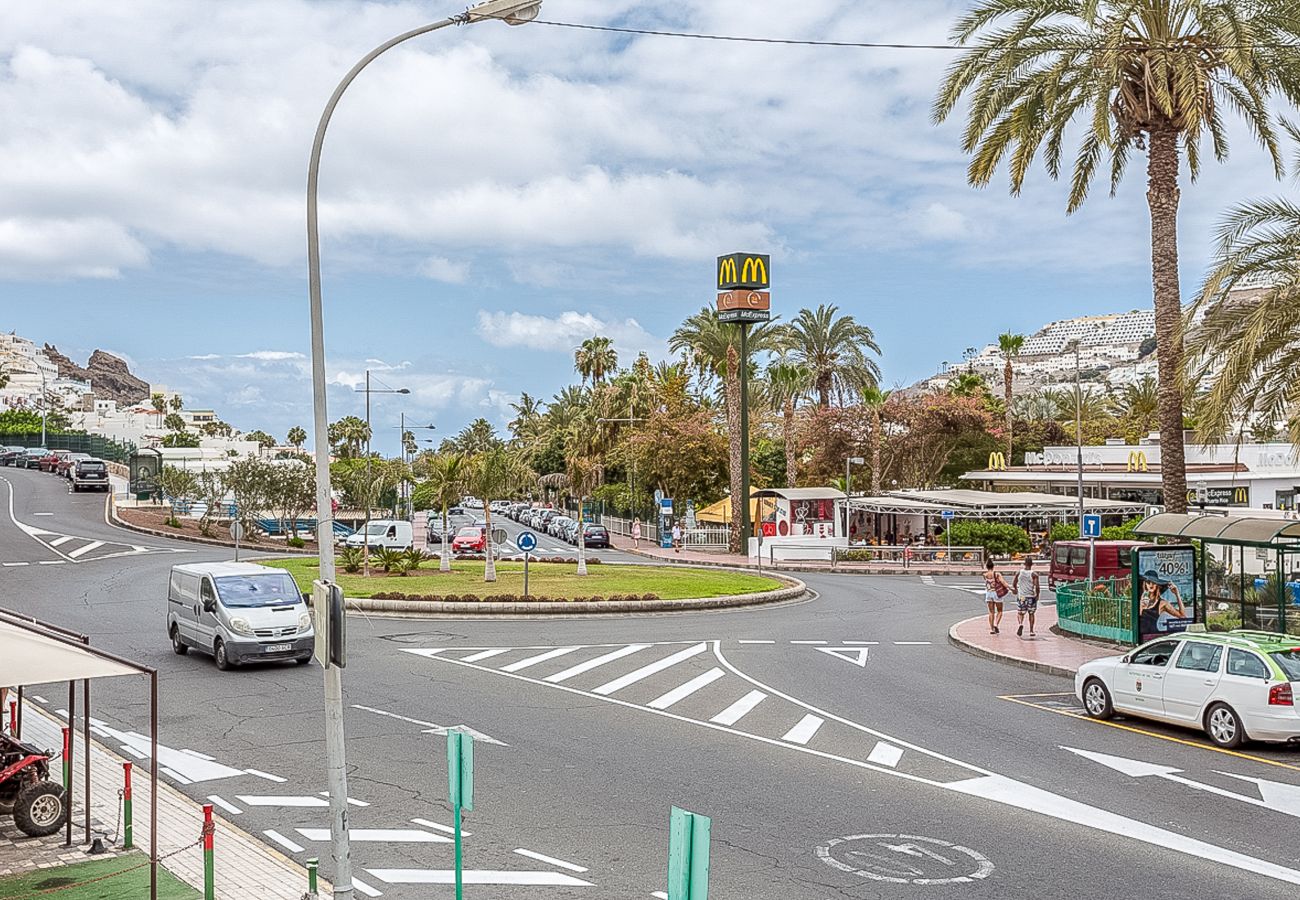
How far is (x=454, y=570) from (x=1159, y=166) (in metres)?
26.9

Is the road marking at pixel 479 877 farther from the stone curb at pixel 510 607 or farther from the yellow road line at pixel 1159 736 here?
the stone curb at pixel 510 607

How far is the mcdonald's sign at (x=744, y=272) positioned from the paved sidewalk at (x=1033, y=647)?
105 ft

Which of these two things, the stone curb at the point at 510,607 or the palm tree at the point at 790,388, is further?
→ the palm tree at the point at 790,388

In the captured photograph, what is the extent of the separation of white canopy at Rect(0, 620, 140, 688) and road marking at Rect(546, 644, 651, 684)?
445 inches

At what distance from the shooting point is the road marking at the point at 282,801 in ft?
41.4

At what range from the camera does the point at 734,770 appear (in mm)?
14172

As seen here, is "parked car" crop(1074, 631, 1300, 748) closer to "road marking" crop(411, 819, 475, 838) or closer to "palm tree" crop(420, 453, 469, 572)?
"road marking" crop(411, 819, 475, 838)

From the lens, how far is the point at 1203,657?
16016mm

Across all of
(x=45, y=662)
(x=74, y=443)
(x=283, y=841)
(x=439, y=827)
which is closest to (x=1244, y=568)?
(x=439, y=827)

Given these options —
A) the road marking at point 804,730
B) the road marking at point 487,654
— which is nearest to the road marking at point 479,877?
the road marking at point 804,730

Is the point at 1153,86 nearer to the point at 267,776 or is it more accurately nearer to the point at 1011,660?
the point at 1011,660

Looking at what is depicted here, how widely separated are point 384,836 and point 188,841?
1.81 m

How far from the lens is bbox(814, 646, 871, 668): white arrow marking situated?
2367 centimetres

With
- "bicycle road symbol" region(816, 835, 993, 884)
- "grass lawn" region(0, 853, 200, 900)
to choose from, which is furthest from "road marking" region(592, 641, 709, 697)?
"grass lawn" region(0, 853, 200, 900)
